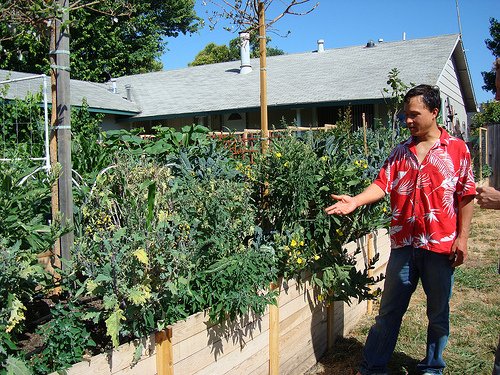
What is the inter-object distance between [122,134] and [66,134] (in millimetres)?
3009

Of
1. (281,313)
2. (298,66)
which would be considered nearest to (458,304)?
(281,313)

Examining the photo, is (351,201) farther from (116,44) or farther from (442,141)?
(116,44)

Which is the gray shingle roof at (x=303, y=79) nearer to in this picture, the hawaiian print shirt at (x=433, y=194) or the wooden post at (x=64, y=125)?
the hawaiian print shirt at (x=433, y=194)

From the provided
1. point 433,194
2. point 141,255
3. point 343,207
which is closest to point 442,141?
point 433,194

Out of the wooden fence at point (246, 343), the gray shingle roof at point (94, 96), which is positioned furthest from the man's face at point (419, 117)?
the gray shingle roof at point (94, 96)

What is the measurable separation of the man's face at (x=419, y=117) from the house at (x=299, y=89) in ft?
40.7

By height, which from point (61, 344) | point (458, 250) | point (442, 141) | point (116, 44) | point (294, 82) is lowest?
point (61, 344)

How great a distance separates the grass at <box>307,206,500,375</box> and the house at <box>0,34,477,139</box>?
10.1 meters

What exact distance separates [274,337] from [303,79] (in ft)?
53.1

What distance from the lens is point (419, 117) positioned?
10.8 ft

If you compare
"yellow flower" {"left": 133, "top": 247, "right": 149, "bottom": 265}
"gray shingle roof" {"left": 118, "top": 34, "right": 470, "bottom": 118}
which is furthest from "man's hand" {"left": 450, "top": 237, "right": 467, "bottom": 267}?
"gray shingle roof" {"left": 118, "top": 34, "right": 470, "bottom": 118}

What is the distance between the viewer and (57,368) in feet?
7.30

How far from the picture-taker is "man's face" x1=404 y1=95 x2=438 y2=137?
3260 mm

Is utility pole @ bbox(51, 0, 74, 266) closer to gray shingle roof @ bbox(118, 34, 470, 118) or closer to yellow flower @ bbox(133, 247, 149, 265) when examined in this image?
yellow flower @ bbox(133, 247, 149, 265)
